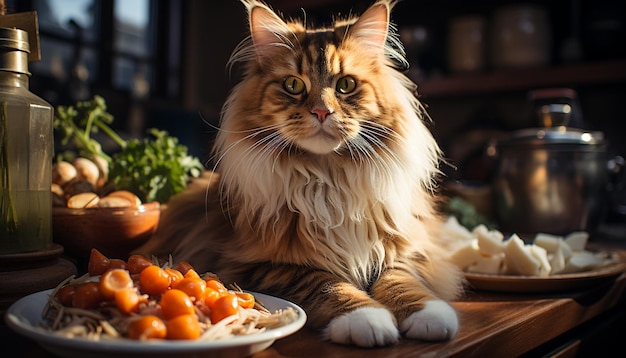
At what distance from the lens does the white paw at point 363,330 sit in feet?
2.62

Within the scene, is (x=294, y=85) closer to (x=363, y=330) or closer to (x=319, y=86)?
(x=319, y=86)

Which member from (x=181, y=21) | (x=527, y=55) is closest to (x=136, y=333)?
(x=527, y=55)

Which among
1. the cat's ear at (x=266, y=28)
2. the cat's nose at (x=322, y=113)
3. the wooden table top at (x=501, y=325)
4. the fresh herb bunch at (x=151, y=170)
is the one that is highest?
the cat's ear at (x=266, y=28)

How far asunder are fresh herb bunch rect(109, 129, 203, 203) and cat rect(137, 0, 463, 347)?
21 cm

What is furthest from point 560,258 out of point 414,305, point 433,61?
point 433,61

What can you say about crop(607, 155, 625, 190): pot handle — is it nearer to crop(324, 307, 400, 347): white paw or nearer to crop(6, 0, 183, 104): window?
crop(324, 307, 400, 347): white paw

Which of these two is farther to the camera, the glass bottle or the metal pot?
the metal pot

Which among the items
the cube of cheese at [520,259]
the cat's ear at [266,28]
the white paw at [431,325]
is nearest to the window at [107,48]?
the cat's ear at [266,28]

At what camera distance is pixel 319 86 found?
110cm

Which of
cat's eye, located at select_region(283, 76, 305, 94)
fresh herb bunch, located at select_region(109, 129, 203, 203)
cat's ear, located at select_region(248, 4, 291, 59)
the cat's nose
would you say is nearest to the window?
fresh herb bunch, located at select_region(109, 129, 203, 203)

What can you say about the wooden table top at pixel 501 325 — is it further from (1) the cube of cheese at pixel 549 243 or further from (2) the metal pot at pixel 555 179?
(2) the metal pot at pixel 555 179

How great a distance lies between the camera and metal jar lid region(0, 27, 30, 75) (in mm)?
913

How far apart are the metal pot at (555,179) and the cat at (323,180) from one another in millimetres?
864

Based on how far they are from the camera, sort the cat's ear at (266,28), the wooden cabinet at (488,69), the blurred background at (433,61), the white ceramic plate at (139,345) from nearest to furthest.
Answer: the white ceramic plate at (139,345) < the cat's ear at (266,28) < the wooden cabinet at (488,69) < the blurred background at (433,61)
